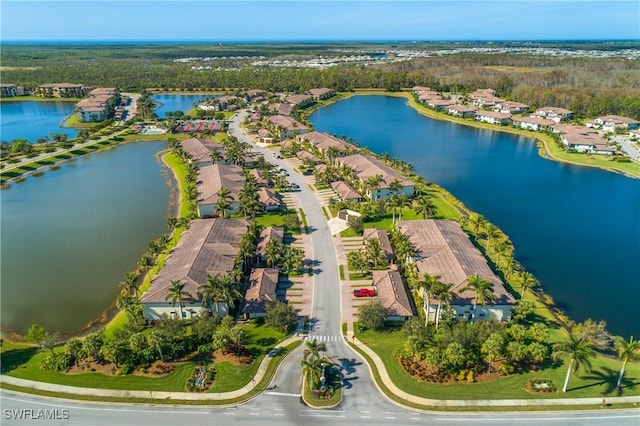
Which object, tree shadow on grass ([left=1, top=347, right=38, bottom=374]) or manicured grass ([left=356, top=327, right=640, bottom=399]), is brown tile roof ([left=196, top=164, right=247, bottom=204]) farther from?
manicured grass ([left=356, top=327, right=640, bottom=399])

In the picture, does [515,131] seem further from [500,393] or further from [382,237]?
[500,393]

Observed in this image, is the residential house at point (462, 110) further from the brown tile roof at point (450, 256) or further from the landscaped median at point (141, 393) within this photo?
the landscaped median at point (141, 393)

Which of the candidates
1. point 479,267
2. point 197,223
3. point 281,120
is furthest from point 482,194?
point 281,120

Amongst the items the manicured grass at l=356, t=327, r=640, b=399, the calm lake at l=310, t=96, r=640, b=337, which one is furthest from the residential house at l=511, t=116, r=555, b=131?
the manicured grass at l=356, t=327, r=640, b=399

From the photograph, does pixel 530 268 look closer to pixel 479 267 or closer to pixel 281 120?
pixel 479 267

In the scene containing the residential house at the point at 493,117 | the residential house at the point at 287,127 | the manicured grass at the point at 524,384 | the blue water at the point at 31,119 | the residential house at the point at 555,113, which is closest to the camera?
the manicured grass at the point at 524,384

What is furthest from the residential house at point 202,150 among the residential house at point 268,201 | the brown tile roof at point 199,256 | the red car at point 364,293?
the red car at point 364,293
